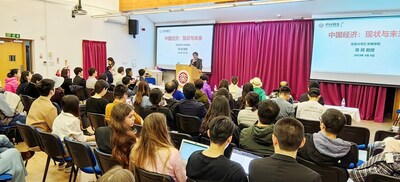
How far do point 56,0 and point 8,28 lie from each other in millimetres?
1589

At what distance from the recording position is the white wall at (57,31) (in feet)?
25.6

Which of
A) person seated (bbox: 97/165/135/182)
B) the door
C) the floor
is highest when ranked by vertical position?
the door

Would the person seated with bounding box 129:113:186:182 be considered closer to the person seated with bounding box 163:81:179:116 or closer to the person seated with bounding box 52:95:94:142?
the person seated with bounding box 52:95:94:142

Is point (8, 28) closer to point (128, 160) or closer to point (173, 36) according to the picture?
point (173, 36)

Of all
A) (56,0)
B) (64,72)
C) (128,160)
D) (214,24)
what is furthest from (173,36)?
(128,160)

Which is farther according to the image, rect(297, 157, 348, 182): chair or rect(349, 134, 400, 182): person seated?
rect(297, 157, 348, 182): chair

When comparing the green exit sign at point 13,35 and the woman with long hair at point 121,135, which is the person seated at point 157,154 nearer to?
the woman with long hair at point 121,135

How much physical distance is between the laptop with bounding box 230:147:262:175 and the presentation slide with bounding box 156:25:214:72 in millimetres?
8222

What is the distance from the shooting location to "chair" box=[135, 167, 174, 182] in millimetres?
Result: 1760

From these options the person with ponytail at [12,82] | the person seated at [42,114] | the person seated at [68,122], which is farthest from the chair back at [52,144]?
the person with ponytail at [12,82]

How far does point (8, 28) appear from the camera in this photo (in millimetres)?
7633

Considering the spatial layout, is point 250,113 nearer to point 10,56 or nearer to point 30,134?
point 30,134

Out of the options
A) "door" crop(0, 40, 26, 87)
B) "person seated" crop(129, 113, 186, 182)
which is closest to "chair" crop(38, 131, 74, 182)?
"person seated" crop(129, 113, 186, 182)

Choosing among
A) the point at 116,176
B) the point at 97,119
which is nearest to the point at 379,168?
the point at 116,176
